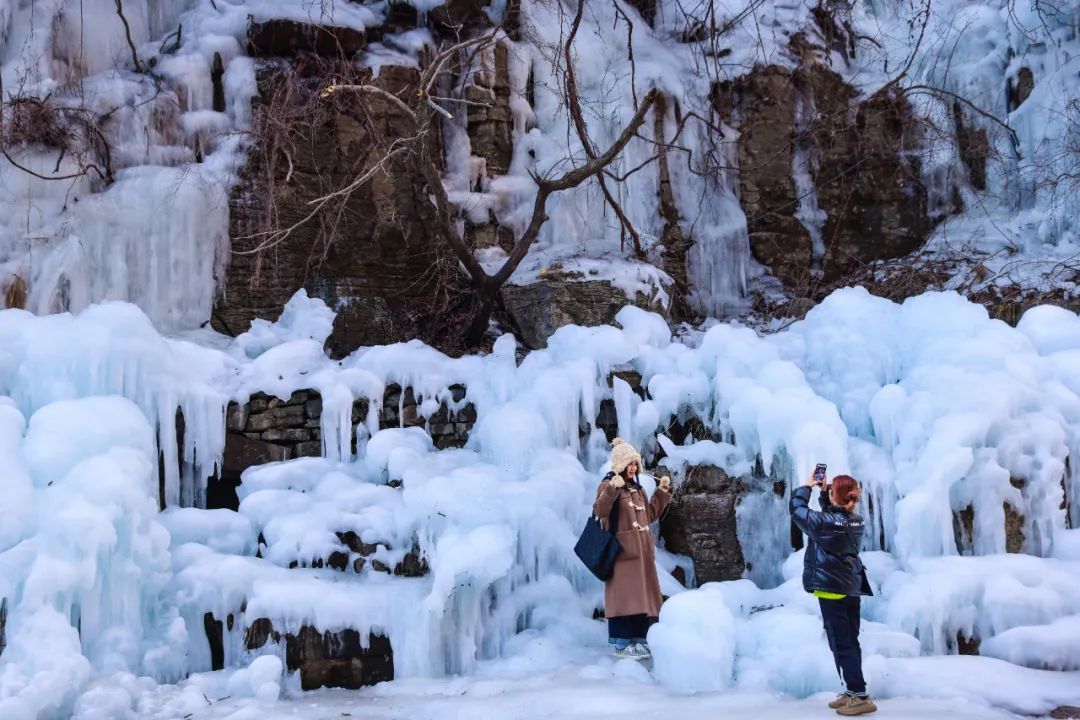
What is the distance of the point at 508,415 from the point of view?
6656mm

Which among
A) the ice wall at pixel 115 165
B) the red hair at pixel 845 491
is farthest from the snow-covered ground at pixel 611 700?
the ice wall at pixel 115 165

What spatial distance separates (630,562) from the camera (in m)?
5.43

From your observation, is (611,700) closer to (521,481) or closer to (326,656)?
(326,656)

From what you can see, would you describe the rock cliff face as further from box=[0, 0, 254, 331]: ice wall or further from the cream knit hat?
the cream knit hat

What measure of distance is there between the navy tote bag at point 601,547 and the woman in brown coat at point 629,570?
0.03 meters

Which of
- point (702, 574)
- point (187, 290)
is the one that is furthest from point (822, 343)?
point (187, 290)

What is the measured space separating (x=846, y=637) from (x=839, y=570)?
0.96 ft

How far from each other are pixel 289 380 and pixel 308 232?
2581 mm

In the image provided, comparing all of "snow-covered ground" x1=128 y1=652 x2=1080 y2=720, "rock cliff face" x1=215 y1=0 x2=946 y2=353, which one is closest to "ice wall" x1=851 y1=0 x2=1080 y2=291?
"rock cliff face" x1=215 y1=0 x2=946 y2=353

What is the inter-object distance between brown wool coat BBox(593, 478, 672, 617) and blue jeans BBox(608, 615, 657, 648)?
64 mm

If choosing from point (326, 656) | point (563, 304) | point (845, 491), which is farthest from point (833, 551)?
point (563, 304)

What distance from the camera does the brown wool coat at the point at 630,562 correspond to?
5.38 metres

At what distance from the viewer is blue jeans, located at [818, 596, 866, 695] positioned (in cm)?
405

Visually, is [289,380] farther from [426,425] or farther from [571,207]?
[571,207]
